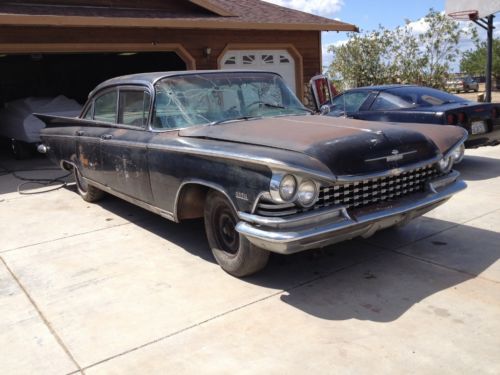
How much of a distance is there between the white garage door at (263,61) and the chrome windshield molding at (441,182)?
29.0ft

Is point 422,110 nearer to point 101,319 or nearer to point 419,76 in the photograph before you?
point 101,319

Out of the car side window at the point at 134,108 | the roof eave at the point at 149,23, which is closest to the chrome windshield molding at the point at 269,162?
the car side window at the point at 134,108

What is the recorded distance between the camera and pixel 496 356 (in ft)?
9.07

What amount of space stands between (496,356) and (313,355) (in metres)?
1.01

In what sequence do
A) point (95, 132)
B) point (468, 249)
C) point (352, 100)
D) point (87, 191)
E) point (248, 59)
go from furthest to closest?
point (248, 59) → point (352, 100) → point (87, 191) → point (95, 132) → point (468, 249)

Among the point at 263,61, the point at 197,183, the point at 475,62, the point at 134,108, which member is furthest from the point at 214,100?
the point at 475,62

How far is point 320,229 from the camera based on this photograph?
3.30 metres

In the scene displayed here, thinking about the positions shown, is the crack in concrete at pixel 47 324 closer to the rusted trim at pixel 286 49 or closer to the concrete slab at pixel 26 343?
the concrete slab at pixel 26 343

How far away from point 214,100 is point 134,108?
2.98 ft

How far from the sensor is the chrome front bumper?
3.25 meters

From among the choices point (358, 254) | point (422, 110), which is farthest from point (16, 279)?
point (422, 110)

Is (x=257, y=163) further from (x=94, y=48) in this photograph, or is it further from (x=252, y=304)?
(x=94, y=48)

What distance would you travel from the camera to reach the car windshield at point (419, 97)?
7.36 metres

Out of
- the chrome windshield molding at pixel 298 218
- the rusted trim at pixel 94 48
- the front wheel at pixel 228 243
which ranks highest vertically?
the rusted trim at pixel 94 48
